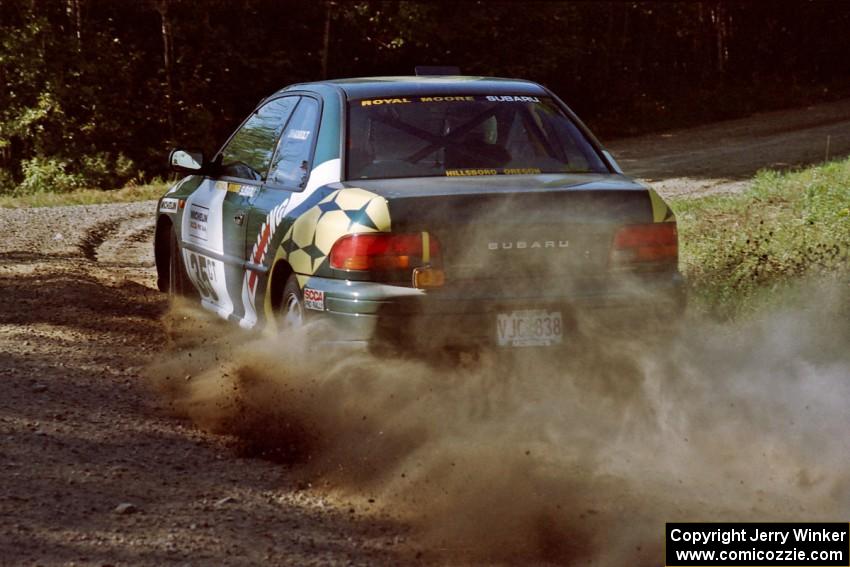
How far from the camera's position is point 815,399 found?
6.28 metres

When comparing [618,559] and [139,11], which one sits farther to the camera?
[139,11]

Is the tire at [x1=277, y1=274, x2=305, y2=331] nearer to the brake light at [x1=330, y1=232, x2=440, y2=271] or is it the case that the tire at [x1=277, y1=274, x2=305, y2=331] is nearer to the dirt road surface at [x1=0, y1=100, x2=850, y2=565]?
the brake light at [x1=330, y1=232, x2=440, y2=271]

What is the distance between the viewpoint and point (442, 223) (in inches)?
212

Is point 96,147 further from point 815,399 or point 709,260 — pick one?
point 815,399

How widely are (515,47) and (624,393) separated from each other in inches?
891

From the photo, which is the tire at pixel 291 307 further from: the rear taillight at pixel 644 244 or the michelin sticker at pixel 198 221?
the michelin sticker at pixel 198 221

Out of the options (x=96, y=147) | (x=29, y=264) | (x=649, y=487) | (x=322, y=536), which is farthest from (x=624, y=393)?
(x=96, y=147)

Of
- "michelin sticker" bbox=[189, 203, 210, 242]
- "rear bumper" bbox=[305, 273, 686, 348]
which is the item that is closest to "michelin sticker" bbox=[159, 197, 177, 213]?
"michelin sticker" bbox=[189, 203, 210, 242]

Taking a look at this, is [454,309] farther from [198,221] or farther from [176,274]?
[176,274]

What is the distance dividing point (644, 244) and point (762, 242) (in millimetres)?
4760

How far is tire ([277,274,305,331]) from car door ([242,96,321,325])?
0.83 feet

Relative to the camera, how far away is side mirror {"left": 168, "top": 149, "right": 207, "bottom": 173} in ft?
24.7

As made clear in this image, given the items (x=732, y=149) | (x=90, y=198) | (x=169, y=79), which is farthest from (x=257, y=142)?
(x=169, y=79)

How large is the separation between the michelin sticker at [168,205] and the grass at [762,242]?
11.9ft
